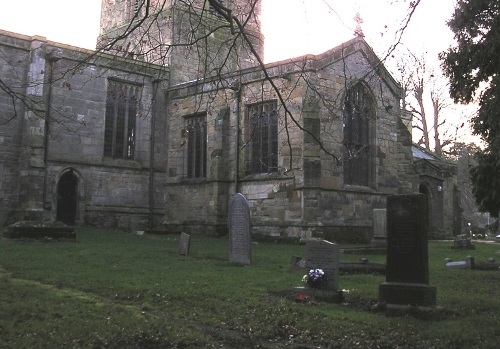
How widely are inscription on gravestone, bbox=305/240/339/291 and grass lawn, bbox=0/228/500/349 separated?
0.41 meters

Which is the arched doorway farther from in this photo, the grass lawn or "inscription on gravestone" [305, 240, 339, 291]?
"inscription on gravestone" [305, 240, 339, 291]

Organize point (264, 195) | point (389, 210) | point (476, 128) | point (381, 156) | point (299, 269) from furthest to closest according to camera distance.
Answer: point (381, 156), point (264, 195), point (476, 128), point (299, 269), point (389, 210)

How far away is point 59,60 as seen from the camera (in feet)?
70.1

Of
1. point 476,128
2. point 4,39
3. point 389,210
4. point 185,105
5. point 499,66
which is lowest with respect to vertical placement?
point 389,210

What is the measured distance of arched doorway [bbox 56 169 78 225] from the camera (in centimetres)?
2159

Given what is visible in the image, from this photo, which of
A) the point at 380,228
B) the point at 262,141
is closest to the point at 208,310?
the point at 380,228

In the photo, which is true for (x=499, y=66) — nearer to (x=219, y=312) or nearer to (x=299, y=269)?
(x=299, y=269)

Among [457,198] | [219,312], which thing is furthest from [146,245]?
[457,198]

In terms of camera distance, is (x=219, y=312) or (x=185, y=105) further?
(x=185, y=105)

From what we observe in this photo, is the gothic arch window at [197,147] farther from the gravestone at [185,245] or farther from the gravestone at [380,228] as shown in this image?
the gravestone at [185,245]

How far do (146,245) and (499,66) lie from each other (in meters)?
10.6

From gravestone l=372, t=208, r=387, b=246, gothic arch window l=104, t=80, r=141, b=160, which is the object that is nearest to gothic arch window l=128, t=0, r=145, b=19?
gothic arch window l=104, t=80, r=141, b=160

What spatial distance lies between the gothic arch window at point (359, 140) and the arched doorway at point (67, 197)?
11129mm

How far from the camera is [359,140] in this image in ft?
69.8
